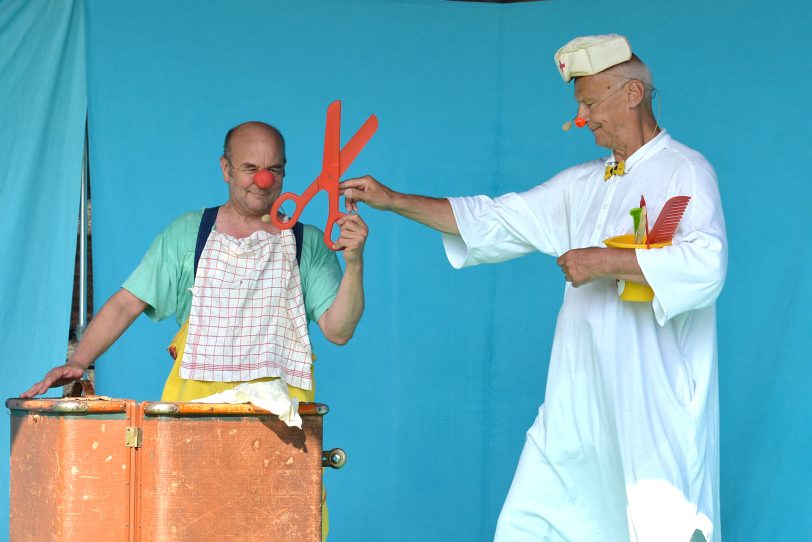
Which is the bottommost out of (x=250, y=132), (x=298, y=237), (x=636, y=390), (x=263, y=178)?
(x=636, y=390)

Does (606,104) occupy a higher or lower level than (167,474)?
higher

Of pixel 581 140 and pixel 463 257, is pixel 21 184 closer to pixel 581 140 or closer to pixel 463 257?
pixel 463 257

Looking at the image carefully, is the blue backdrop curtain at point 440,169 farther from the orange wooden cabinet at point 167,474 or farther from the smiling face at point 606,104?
the orange wooden cabinet at point 167,474

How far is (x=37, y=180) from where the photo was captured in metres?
4.26

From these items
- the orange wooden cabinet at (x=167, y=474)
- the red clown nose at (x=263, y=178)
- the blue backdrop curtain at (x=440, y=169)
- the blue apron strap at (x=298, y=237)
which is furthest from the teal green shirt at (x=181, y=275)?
the blue backdrop curtain at (x=440, y=169)

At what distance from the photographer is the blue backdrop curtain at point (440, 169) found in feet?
14.0

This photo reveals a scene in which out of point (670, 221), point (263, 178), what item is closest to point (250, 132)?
point (263, 178)

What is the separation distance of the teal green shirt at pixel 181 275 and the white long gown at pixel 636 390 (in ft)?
1.37

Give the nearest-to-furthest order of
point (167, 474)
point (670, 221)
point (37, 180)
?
point (167, 474) < point (670, 221) < point (37, 180)

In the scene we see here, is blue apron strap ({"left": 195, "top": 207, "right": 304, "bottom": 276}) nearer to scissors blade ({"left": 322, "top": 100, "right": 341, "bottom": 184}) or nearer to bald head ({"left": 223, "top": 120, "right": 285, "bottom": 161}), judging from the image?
bald head ({"left": 223, "top": 120, "right": 285, "bottom": 161})

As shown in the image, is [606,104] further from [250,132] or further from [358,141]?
[250,132]

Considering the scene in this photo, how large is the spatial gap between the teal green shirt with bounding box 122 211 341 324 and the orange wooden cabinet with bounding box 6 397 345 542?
677mm

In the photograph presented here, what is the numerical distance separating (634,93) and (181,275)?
4.22ft

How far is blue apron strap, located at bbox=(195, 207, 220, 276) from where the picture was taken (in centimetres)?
335
